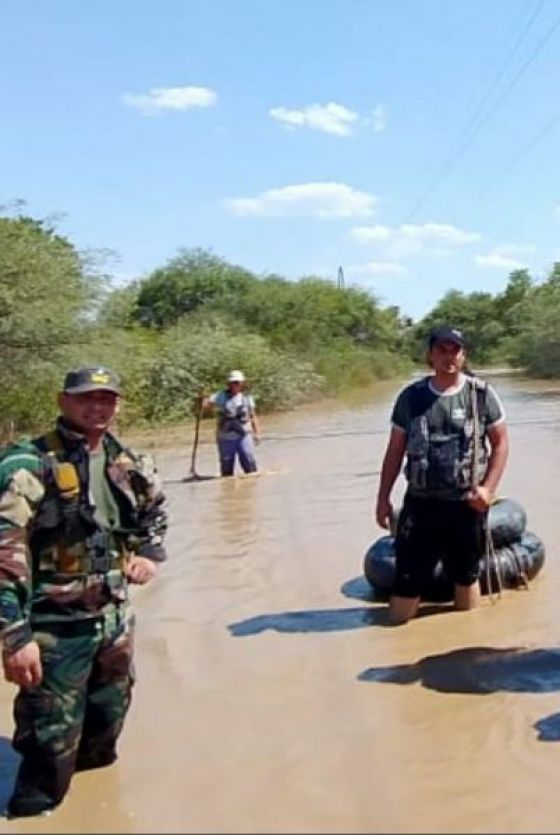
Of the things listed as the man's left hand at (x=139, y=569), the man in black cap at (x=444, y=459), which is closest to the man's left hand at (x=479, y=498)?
the man in black cap at (x=444, y=459)

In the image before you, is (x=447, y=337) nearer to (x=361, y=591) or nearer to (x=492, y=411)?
(x=492, y=411)

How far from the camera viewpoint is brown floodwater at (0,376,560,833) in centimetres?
454

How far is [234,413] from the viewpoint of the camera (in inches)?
630

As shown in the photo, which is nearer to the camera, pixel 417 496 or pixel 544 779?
pixel 544 779

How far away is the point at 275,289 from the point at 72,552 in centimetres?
5431

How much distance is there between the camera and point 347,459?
20531mm

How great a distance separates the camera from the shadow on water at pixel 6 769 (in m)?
4.88

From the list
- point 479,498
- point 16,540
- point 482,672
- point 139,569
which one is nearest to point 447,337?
point 479,498

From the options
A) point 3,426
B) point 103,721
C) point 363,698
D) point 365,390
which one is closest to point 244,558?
point 363,698

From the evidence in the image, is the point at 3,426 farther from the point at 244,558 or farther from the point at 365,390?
the point at 365,390

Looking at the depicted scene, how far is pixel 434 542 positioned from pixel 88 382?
3385mm

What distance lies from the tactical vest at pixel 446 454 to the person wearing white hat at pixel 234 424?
9024 millimetres

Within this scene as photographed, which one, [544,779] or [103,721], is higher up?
[103,721]

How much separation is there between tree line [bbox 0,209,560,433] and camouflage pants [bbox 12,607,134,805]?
1899 cm
